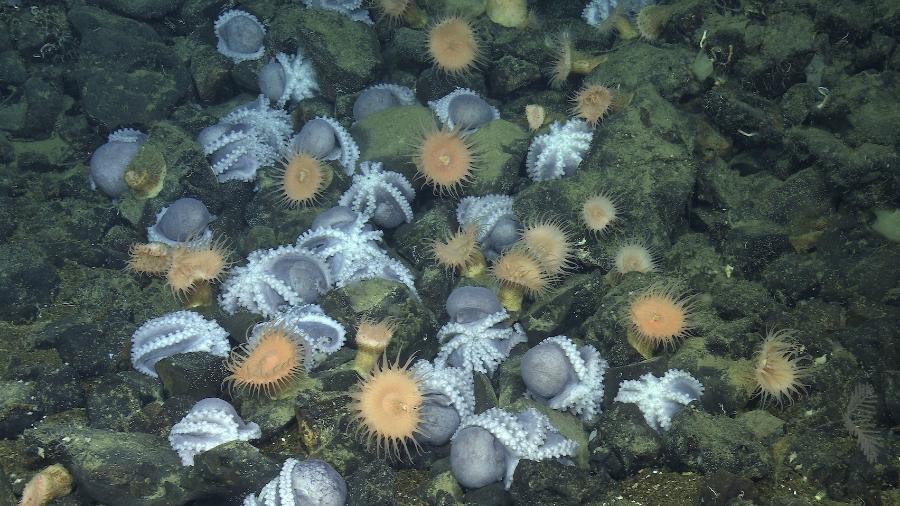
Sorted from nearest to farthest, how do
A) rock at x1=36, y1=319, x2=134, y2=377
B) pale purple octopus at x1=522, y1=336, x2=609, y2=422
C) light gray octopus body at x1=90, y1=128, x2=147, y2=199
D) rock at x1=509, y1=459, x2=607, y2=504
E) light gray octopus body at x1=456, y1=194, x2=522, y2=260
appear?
rock at x1=509, y1=459, x2=607, y2=504 → pale purple octopus at x1=522, y1=336, x2=609, y2=422 → rock at x1=36, y1=319, x2=134, y2=377 → light gray octopus body at x1=456, y1=194, x2=522, y2=260 → light gray octopus body at x1=90, y1=128, x2=147, y2=199

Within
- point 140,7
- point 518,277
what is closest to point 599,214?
point 518,277

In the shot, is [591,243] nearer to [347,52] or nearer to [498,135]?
[498,135]

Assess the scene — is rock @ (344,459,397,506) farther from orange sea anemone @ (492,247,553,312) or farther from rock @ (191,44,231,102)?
rock @ (191,44,231,102)

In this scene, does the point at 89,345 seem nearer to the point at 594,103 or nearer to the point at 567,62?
the point at 594,103

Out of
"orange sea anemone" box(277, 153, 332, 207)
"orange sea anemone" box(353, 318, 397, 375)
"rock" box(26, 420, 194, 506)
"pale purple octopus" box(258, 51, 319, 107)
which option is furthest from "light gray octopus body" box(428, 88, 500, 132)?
"rock" box(26, 420, 194, 506)

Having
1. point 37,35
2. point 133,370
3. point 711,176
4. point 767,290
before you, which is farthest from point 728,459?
point 37,35

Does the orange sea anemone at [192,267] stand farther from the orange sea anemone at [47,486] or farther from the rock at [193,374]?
the orange sea anemone at [47,486]
